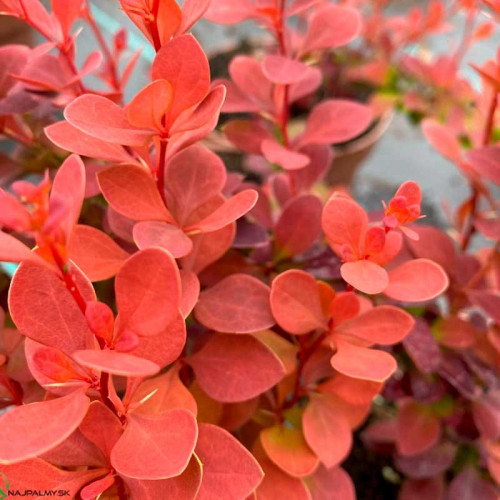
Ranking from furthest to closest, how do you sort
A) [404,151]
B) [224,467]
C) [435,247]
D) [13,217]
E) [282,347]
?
[404,151]
[435,247]
[282,347]
[224,467]
[13,217]

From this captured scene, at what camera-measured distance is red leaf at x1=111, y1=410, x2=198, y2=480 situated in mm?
266

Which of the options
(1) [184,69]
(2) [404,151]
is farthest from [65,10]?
(2) [404,151]

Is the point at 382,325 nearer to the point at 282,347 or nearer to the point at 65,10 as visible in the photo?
the point at 282,347

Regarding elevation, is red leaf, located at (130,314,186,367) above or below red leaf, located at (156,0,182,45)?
below

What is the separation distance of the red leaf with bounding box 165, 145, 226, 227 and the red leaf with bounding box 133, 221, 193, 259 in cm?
4

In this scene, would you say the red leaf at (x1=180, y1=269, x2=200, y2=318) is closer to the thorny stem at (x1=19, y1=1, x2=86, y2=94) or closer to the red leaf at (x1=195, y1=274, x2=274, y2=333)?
the red leaf at (x1=195, y1=274, x2=274, y2=333)

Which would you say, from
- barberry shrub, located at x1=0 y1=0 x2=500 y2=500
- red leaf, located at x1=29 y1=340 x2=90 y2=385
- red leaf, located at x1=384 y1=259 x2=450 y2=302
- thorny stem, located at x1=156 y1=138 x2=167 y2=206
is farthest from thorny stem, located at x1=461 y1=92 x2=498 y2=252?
red leaf, located at x1=29 y1=340 x2=90 y2=385

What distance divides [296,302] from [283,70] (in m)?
0.19

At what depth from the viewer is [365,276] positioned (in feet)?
1.00

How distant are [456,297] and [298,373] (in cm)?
25

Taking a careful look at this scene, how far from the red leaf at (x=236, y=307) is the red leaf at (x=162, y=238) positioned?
63 mm

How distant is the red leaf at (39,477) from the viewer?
30cm

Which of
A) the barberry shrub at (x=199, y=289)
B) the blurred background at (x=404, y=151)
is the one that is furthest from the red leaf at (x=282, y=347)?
the blurred background at (x=404, y=151)

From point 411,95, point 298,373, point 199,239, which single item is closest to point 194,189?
point 199,239
